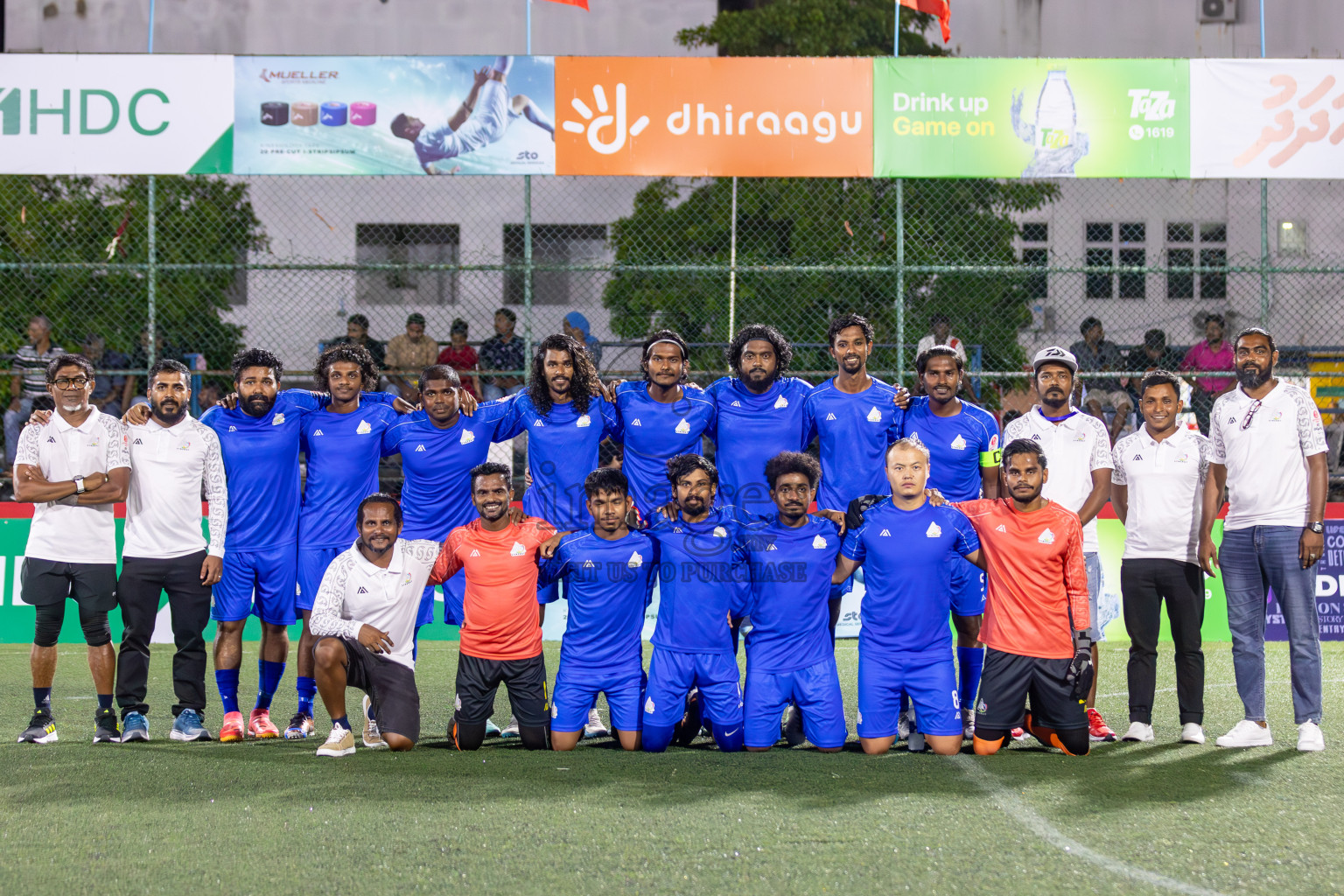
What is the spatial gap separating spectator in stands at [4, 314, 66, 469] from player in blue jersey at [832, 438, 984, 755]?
924 centimetres

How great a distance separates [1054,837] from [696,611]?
2.33 meters

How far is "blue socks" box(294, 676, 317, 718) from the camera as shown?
703cm

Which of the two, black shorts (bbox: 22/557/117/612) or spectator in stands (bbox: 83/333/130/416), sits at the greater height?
spectator in stands (bbox: 83/333/130/416)

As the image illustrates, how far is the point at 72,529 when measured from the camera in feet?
22.3

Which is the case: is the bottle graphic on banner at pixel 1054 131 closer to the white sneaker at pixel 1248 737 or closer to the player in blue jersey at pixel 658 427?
the player in blue jersey at pixel 658 427

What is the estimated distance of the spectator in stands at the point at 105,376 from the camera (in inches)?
504

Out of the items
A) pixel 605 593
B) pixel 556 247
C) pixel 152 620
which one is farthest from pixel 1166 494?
pixel 556 247

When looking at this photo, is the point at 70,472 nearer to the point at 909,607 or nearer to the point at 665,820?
the point at 665,820

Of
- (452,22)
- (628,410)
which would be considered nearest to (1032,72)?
Result: (628,410)

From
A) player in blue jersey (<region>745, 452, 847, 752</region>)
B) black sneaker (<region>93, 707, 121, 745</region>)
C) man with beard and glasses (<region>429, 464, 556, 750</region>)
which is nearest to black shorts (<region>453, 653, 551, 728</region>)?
man with beard and glasses (<region>429, 464, 556, 750</region>)

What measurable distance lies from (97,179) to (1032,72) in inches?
526

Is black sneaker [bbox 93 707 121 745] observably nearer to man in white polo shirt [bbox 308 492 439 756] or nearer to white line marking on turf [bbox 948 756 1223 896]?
man in white polo shirt [bbox 308 492 439 756]

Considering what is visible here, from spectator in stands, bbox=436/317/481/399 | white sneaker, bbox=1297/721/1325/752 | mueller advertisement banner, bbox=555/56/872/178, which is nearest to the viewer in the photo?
white sneaker, bbox=1297/721/1325/752

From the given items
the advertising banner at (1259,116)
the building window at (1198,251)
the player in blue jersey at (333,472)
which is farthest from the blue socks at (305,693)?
the building window at (1198,251)
